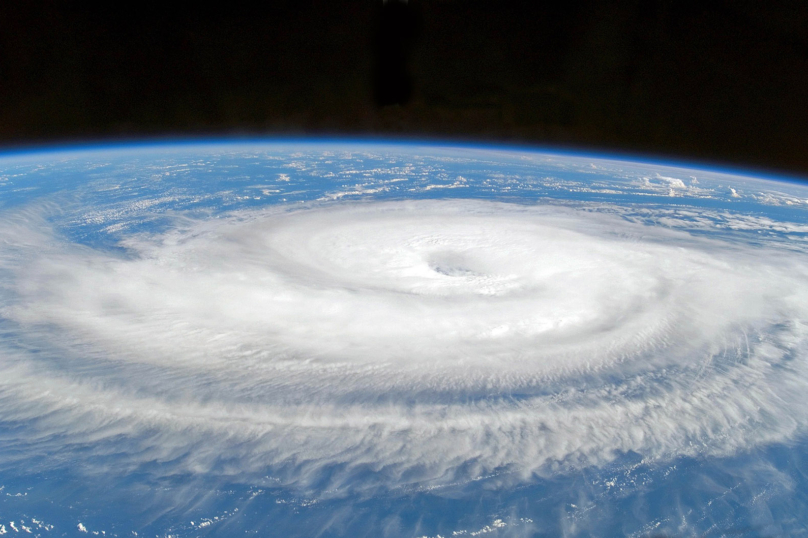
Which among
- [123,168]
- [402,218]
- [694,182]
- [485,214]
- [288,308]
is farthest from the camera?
[694,182]

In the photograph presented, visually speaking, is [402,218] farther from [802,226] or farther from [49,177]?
[49,177]

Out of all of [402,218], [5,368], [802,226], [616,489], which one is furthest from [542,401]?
[802,226]

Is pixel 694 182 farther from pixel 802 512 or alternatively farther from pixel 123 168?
pixel 123 168

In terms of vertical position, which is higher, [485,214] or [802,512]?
[485,214]

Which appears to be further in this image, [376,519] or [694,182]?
[694,182]

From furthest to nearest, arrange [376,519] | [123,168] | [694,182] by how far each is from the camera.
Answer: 1. [694,182]
2. [123,168]
3. [376,519]

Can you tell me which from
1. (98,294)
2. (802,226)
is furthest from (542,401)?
(802,226)
